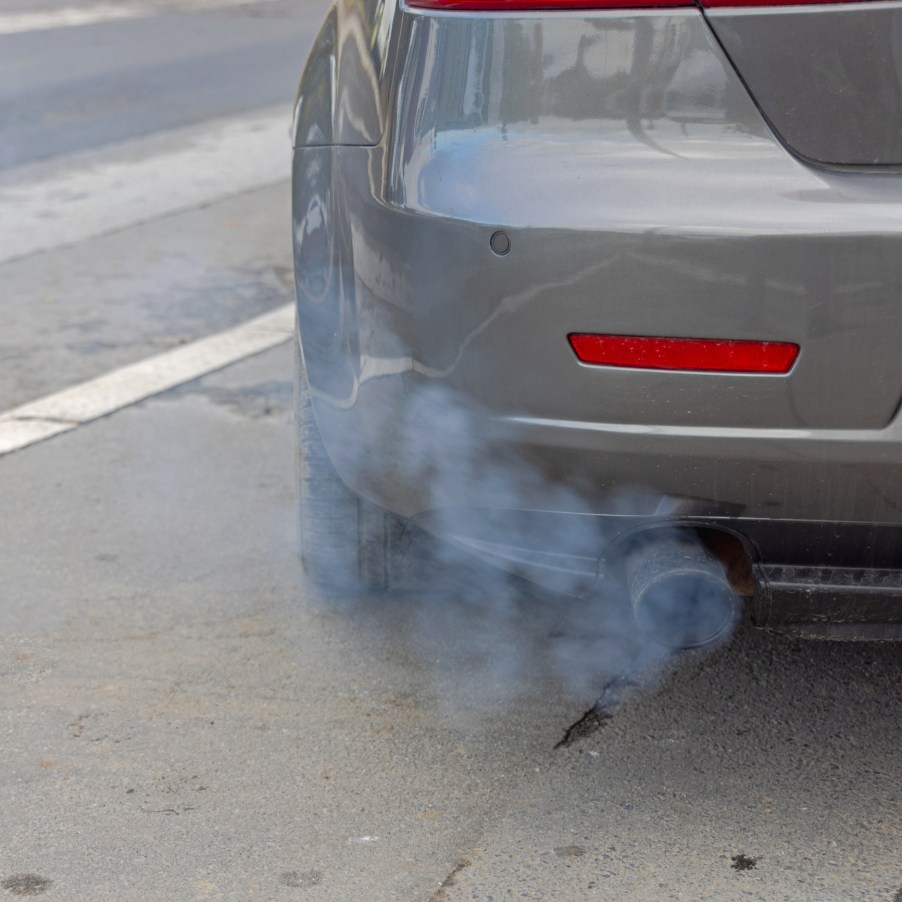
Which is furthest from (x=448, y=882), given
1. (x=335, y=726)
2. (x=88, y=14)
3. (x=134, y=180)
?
(x=88, y=14)

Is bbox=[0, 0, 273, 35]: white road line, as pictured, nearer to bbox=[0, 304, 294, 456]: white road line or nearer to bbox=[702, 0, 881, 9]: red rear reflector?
bbox=[0, 304, 294, 456]: white road line

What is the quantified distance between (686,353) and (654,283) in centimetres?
11

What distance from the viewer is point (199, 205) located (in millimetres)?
6906

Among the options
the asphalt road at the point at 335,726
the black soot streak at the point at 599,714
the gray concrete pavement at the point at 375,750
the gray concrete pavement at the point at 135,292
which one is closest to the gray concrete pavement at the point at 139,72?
the gray concrete pavement at the point at 135,292

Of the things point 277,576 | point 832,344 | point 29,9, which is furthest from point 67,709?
point 29,9

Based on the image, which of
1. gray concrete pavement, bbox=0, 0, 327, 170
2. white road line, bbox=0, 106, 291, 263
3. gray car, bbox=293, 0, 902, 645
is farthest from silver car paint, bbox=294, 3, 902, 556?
gray concrete pavement, bbox=0, 0, 327, 170

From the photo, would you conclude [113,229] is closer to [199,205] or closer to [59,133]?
[199,205]

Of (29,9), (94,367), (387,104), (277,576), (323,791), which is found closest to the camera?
(387,104)

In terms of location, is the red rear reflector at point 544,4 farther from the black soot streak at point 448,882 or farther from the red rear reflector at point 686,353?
the black soot streak at point 448,882

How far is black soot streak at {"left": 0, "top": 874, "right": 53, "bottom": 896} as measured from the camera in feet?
7.12

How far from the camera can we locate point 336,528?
292 centimetres

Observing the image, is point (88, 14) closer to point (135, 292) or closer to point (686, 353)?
point (135, 292)

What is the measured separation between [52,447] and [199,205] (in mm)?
3171

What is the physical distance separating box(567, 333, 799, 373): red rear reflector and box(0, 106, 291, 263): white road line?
4.36 m
